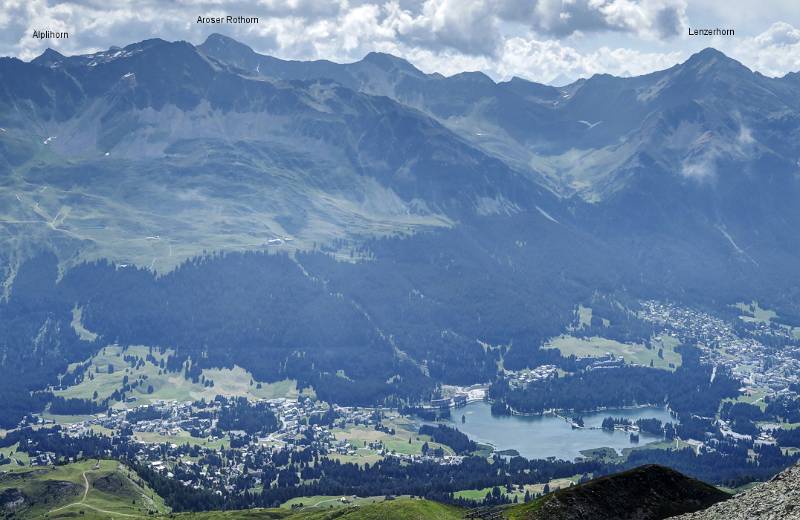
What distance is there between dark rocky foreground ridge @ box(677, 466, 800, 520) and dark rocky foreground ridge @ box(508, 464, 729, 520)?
31005 millimetres

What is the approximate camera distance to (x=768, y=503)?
118 meters

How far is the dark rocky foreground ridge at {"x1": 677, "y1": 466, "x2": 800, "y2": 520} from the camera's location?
113 metres

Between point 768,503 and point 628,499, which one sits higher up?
point 628,499

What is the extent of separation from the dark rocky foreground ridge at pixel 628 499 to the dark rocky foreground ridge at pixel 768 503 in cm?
3100

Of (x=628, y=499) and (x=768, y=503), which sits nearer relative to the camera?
(x=768, y=503)

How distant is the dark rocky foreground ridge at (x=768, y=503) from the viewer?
113 meters

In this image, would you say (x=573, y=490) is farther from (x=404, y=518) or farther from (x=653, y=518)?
(x=404, y=518)

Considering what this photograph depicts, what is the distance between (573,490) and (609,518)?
7320 mm

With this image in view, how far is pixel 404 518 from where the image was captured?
7835 inches

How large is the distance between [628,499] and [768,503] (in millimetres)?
49086

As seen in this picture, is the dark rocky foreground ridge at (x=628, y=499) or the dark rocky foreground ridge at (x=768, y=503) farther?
the dark rocky foreground ridge at (x=628, y=499)

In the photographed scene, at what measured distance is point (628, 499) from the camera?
165500 mm

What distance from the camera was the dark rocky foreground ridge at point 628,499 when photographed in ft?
525

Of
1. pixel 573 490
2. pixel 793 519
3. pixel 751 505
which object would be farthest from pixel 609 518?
pixel 793 519
